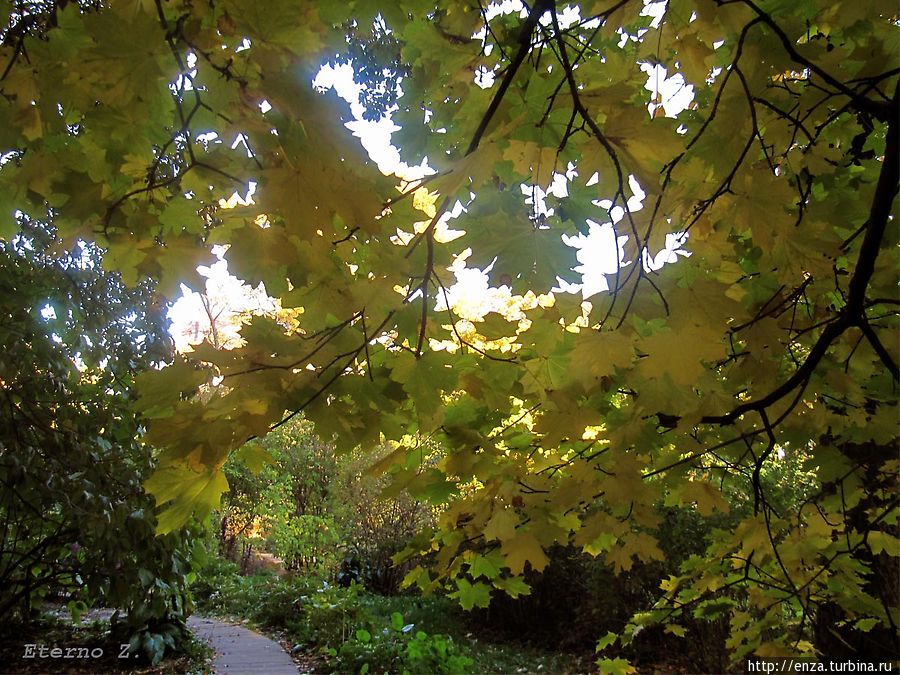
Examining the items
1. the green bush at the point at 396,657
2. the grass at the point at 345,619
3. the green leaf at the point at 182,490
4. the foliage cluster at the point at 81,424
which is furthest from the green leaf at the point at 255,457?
the grass at the point at 345,619

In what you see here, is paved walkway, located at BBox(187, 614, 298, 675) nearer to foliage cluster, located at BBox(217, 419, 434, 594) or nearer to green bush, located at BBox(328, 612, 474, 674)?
green bush, located at BBox(328, 612, 474, 674)

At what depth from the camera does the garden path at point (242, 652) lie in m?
6.02

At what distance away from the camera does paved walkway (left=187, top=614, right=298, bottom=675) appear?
6.02 m

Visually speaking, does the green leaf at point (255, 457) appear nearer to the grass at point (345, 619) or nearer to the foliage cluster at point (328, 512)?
the grass at point (345, 619)

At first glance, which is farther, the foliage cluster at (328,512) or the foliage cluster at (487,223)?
the foliage cluster at (328,512)

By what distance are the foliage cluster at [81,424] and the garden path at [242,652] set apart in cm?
213

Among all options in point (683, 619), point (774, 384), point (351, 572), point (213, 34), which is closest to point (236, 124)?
Result: point (213, 34)

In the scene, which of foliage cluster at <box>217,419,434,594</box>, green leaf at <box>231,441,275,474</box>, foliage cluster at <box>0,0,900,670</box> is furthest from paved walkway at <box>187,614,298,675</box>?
green leaf at <box>231,441,275,474</box>

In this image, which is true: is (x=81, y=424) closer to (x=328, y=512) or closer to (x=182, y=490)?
(x=182, y=490)

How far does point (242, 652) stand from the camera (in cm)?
684

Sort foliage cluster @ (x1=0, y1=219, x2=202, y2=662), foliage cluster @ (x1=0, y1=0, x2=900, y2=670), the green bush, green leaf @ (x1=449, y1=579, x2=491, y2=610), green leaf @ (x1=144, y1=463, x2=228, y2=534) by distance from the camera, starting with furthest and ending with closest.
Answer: the green bush
foliage cluster @ (x1=0, y1=219, x2=202, y2=662)
green leaf @ (x1=449, y1=579, x2=491, y2=610)
green leaf @ (x1=144, y1=463, x2=228, y2=534)
foliage cluster @ (x1=0, y1=0, x2=900, y2=670)

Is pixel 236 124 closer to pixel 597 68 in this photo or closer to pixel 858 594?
pixel 597 68

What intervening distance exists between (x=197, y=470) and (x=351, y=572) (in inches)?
461

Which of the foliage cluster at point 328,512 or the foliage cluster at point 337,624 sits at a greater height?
the foliage cluster at point 328,512
